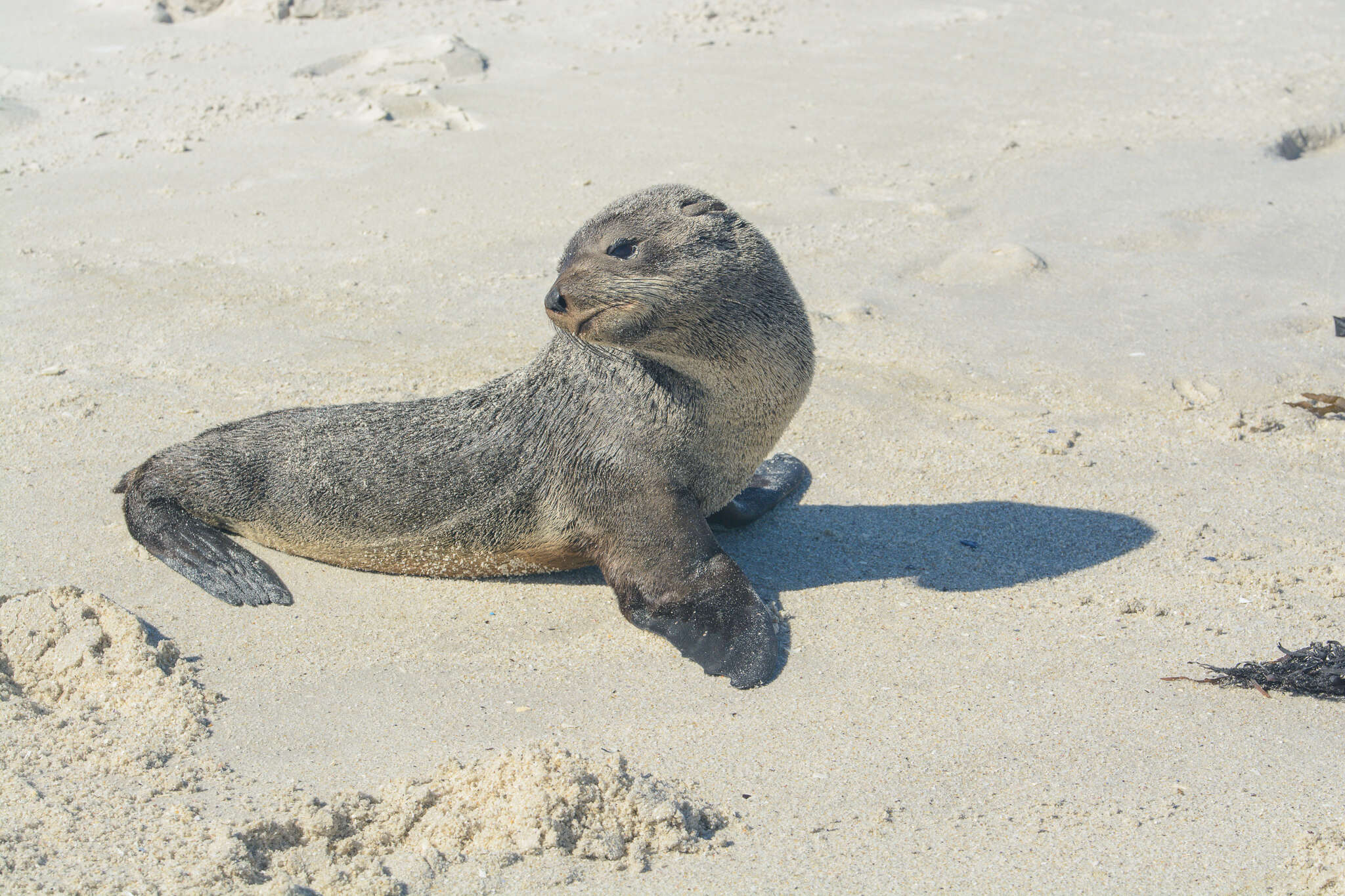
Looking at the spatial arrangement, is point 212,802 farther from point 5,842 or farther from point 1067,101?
point 1067,101

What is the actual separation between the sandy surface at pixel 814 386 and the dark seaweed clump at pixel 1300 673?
0.23ft

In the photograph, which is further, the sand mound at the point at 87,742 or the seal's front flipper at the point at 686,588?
the seal's front flipper at the point at 686,588

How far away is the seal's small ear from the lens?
424 centimetres

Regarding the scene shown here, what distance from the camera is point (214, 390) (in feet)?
20.8

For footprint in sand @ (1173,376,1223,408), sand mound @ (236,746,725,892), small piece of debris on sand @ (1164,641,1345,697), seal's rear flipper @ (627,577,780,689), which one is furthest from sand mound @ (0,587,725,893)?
footprint in sand @ (1173,376,1223,408)

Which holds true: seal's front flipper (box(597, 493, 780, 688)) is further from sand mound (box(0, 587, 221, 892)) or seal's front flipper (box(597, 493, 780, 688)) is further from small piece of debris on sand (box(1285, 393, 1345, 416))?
small piece of debris on sand (box(1285, 393, 1345, 416))

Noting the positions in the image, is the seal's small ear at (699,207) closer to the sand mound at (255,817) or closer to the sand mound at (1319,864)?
the sand mound at (255,817)

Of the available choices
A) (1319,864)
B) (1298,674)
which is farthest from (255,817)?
(1298,674)

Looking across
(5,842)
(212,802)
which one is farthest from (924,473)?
(5,842)

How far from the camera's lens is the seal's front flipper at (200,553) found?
4656mm

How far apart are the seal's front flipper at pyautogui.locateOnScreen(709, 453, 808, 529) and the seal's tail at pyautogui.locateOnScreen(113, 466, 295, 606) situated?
1.84m

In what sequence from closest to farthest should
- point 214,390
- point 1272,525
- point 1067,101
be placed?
point 1272,525 → point 214,390 → point 1067,101

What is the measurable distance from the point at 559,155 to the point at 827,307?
10.3ft

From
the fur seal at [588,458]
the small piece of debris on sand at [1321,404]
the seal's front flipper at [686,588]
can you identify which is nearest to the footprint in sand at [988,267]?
the small piece of debris on sand at [1321,404]
